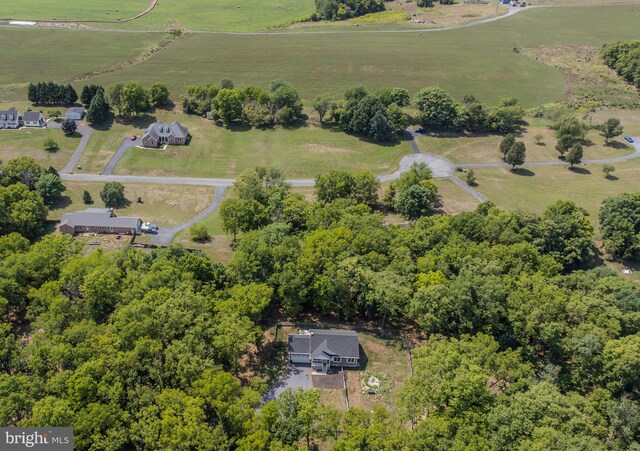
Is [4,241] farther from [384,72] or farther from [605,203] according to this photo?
[384,72]

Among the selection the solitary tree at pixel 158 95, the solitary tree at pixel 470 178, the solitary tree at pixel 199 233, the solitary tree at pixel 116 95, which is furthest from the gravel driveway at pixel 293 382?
the solitary tree at pixel 158 95

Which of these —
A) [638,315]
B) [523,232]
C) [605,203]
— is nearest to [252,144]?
[523,232]

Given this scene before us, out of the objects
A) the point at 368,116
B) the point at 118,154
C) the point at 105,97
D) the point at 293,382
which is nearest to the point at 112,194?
the point at 118,154

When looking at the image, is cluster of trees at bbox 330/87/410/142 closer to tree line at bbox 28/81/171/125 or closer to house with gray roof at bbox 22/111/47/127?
tree line at bbox 28/81/171/125

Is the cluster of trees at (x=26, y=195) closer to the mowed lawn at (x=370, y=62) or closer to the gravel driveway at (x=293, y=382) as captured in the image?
the gravel driveway at (x=293, y=382)

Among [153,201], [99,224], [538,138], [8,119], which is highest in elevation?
[8,119]

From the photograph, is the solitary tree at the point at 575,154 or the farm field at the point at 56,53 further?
the farm field at the point at 56,53

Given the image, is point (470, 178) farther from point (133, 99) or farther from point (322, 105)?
point (133, 99)
